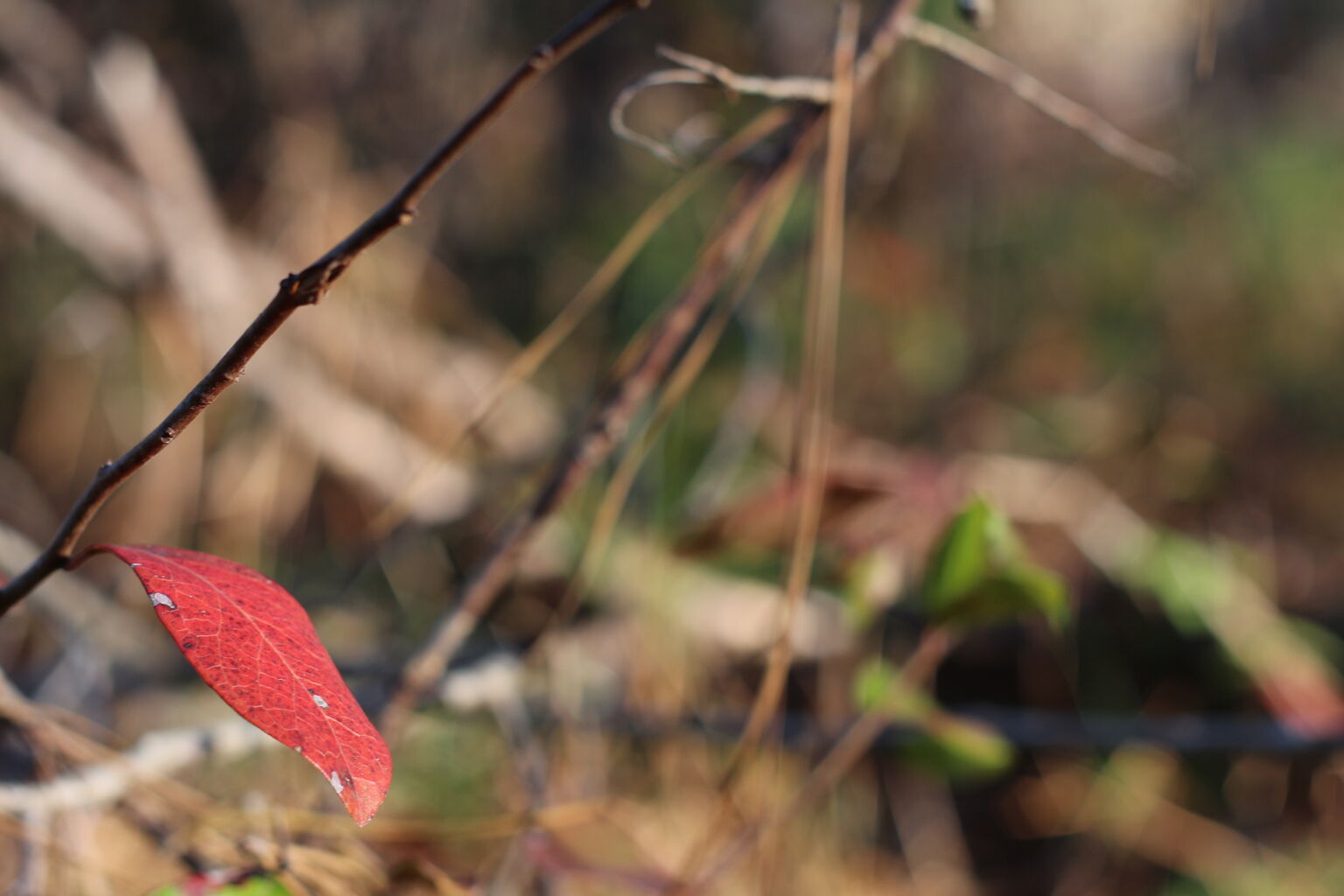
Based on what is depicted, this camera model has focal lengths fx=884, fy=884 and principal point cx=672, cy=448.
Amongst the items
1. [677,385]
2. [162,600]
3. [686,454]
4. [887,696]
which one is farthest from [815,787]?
[686,454]

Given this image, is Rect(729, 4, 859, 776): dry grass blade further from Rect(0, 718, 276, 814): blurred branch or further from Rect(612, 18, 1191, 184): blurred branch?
Rect(0, 718, 276, 814): blurred branch

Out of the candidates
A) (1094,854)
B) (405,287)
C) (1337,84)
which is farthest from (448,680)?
(1337,84)

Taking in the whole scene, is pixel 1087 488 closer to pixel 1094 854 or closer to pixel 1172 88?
pixel 1094 854

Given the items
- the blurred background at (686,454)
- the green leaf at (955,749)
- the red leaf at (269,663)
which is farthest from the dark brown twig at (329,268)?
the green leaf at (955,749)

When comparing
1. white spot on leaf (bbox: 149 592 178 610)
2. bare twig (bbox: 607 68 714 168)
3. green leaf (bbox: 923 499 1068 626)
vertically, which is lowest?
white spot on leaf (bbox: 149 592 178 610)

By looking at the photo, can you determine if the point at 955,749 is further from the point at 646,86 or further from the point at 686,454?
the point at 686,454

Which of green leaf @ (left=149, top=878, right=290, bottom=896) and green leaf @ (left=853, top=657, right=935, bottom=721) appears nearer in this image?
green leaf @ (left=149, top=878, right=290, bottom=896)

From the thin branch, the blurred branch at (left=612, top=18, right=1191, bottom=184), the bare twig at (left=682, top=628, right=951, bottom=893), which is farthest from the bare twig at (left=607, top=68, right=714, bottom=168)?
the bare twig at (left=682, top=628, right=951, bottom=893)
